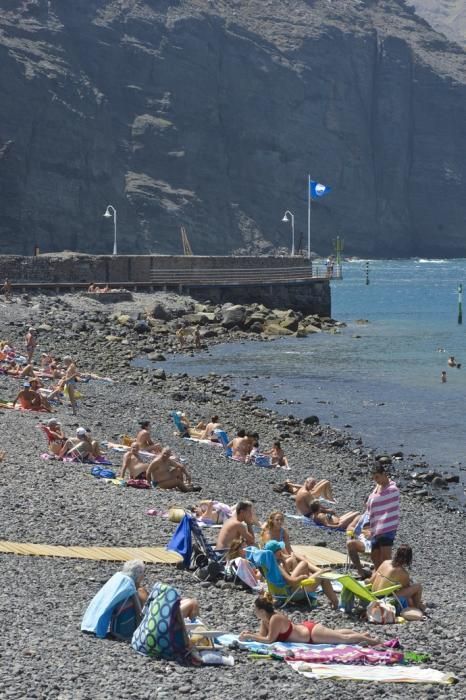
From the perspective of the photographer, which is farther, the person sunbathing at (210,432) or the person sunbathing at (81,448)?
the person sunbathing at (210,432)

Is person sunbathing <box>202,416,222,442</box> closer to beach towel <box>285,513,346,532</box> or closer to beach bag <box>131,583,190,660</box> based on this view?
beach towel <box>285,513,346,532</box>

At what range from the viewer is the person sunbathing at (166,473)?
805 inches

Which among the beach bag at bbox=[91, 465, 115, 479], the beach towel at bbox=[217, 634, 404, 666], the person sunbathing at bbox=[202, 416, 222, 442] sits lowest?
the person sunbathing at bbox=[202, 416, 222, 442]

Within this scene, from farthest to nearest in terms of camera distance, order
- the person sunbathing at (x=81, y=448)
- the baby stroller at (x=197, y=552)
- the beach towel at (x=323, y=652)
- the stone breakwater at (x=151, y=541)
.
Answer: the person sunbathing at (x=81, y=448), the baby stroller at (x=197, y=552), the beach towel at (x=323, y=652), the stone breakwater at (x=151, y=541)

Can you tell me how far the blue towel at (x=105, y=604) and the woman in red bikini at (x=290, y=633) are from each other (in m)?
1.16

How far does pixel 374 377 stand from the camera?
45375 mm

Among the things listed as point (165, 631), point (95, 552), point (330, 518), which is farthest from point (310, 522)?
point (165, 631)

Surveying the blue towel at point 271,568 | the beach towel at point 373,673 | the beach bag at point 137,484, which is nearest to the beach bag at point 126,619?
the beach towel at point 373,673

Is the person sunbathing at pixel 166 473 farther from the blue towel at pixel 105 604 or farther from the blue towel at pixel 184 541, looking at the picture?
the blue towel at pixel 105 604

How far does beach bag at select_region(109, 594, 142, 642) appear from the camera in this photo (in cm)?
1177

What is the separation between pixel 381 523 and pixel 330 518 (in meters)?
4.35

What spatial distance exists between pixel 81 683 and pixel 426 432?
899 inches

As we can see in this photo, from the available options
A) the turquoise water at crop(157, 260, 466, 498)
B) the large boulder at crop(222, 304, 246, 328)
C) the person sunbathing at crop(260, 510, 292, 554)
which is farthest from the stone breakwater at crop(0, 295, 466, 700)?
the large boulder at crop(222, 304, 246, 328)

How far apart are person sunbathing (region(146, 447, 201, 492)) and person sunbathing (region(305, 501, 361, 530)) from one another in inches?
84.2
